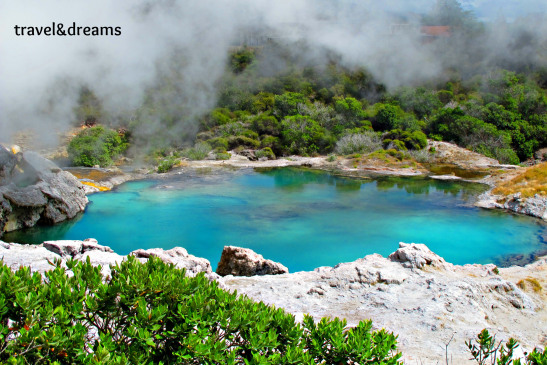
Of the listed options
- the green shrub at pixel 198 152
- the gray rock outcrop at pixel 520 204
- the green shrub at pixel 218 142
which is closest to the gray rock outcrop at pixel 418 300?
the gray rock outcrop at pixel 520 204

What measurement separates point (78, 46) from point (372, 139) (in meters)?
21.4

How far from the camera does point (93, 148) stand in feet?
87.0

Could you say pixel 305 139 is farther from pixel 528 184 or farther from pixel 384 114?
pixel 528 184

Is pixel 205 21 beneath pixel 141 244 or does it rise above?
above

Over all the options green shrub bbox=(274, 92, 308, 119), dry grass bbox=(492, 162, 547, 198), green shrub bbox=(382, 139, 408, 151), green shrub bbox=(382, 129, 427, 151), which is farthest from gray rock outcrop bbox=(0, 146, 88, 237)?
green shrub bbox=(274, 92, 308, 119)

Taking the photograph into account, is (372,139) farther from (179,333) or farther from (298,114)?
(179,333)

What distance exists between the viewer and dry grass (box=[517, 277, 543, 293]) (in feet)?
26.7

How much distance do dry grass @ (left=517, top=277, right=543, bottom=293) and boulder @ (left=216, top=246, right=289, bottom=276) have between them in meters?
4.66

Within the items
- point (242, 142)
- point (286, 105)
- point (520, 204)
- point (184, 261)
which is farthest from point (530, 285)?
point (286, 105)

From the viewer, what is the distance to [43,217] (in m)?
15.5

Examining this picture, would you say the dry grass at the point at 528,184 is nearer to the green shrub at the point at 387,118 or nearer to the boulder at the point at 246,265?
the boulder at the point at 246,265

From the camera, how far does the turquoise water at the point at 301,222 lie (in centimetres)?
1354

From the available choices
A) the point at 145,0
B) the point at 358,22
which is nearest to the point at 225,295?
the point at 145,0

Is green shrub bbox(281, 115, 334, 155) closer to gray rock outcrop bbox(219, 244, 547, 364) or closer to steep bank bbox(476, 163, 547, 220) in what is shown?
steep bank bbox(476, 163, 547, 220)
